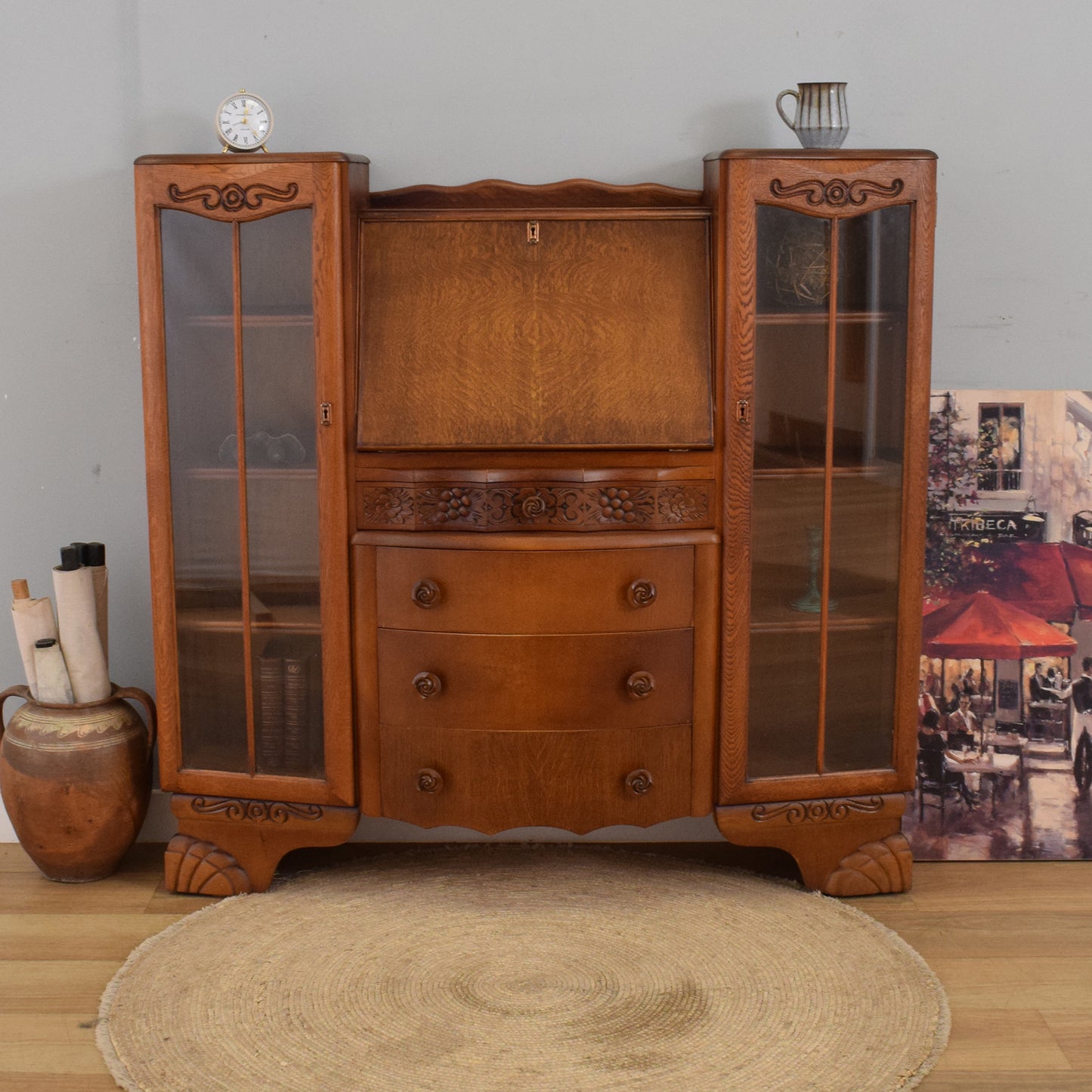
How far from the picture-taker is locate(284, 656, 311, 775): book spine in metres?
2.54

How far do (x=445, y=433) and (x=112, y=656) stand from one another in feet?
3.74

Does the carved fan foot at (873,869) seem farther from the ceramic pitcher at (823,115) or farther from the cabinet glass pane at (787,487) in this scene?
the ceramic pitcher at (823,115)

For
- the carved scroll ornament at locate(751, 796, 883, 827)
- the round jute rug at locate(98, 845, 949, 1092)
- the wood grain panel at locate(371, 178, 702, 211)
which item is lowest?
the round jute rug at locate(98, 845, 949, 1092)

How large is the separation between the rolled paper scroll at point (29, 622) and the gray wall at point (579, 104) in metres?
0.70

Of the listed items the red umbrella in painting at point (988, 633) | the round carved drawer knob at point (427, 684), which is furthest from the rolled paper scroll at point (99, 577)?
the red umbrella in painting at point (988, 633)

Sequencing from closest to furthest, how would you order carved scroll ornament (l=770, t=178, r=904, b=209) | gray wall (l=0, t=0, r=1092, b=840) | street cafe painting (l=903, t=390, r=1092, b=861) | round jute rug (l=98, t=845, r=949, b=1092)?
1. round jute rug (l=98, t=845, r=949, b=1092)
2. carved scroll ornament (l=770, t=178, r=904, b=209)
3. gray wall (l=0, t=0, r=1092, b=840)
4. street cafe painting (l=903, t=390, r=1092, b=861)

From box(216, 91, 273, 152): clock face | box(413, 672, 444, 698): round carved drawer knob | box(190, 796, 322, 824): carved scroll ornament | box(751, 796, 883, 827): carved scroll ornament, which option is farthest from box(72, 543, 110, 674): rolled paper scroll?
box(751, 796, 883, 827): carved scroll ornament

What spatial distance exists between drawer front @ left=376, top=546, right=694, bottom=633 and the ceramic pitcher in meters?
0.91

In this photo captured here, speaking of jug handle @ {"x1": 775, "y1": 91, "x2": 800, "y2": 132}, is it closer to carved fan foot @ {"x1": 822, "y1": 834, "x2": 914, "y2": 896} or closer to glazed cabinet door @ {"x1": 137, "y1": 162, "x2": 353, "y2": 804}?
glazed cabinet door @ {"x1": 137, "y1": 162, "x2": 353, "y2": 804}

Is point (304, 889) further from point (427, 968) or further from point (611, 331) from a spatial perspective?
point (611, 331)

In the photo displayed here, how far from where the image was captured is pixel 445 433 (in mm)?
2395

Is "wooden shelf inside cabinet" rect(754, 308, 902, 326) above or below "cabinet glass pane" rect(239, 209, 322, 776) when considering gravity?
above

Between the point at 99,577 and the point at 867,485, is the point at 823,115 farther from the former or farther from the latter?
the point at 99,577

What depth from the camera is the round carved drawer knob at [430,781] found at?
8.09 feet
